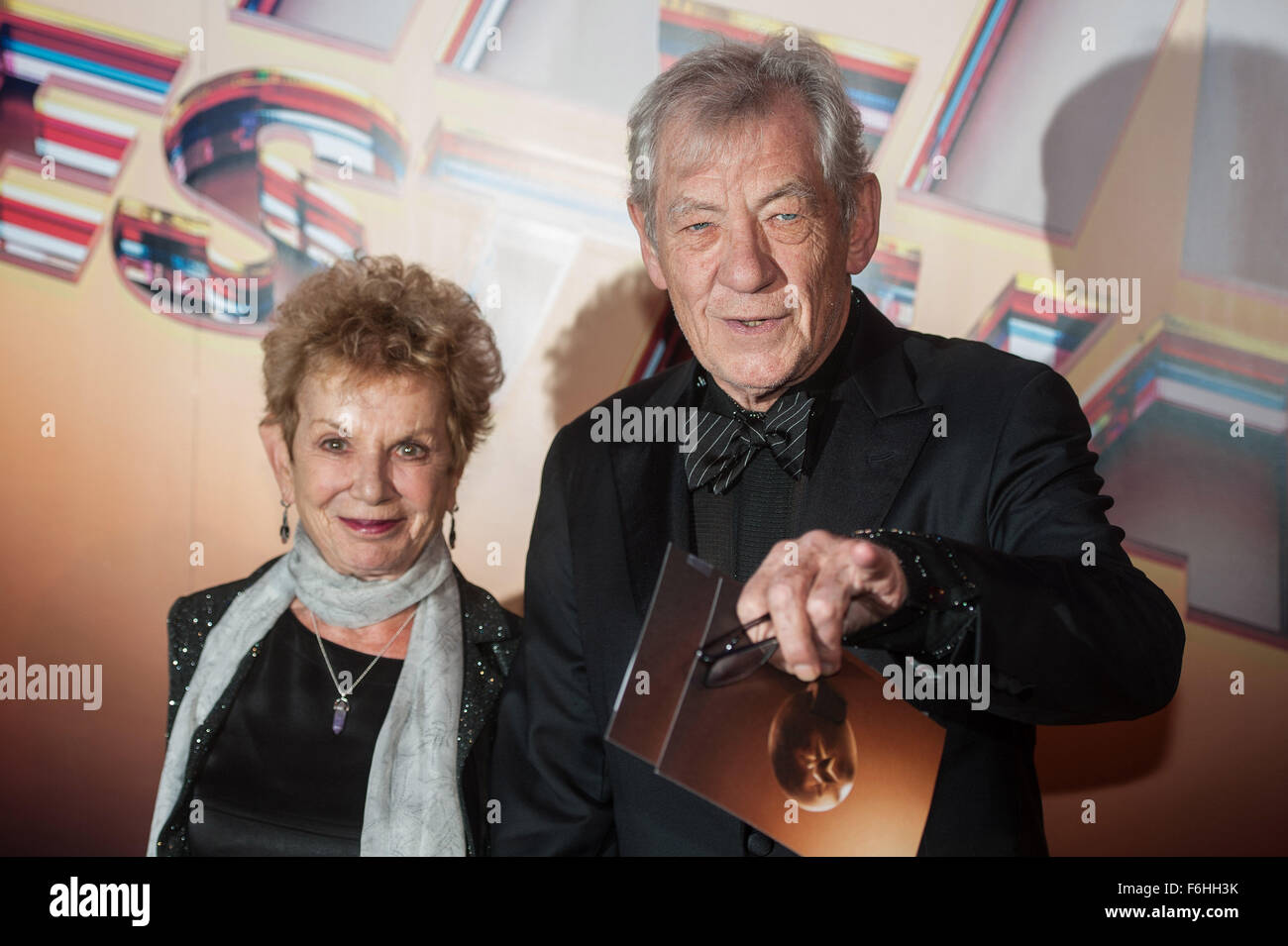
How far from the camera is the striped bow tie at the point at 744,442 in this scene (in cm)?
193

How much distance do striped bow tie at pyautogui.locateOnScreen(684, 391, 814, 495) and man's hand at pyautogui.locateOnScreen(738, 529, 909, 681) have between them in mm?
615

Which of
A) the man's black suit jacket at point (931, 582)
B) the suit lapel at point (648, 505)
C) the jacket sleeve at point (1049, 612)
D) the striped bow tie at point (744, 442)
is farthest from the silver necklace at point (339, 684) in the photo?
the jacket sleeve at point (1049, 612)

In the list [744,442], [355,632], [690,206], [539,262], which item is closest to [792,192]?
[690,206]

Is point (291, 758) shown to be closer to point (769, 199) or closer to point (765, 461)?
point (765, 461)

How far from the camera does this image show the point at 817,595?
47.9 inches

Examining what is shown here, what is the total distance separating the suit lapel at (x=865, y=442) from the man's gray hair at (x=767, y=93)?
26cm

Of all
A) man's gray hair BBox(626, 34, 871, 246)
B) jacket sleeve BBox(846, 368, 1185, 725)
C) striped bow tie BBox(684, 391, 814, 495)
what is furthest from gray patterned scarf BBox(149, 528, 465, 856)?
jacket sleeve BBox(846, 368, 1185, 725)

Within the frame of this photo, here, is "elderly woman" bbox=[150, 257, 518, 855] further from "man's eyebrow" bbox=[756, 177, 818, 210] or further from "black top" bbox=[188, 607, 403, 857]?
"man's eyebrow" bbox=[756, 177, 818, 210]

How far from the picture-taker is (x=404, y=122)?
10.9 feet

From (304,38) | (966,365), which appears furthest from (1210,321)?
(304,38)

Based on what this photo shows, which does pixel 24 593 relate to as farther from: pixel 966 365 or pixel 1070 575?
pixel 1070 575

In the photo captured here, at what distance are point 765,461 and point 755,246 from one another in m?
0.36

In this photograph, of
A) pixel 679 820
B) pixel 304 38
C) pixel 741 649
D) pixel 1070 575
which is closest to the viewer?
pixel 741 649
